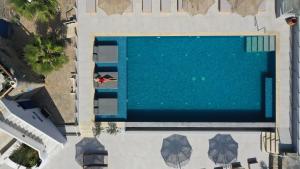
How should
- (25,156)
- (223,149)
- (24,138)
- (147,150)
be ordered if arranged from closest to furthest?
(24,138) < (25,156) < (223,149) < (147,150)

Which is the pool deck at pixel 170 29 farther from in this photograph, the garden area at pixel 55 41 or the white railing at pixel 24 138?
the white railing at pixel 24 138

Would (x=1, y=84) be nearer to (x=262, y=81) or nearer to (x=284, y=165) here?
(x=262, y=81)

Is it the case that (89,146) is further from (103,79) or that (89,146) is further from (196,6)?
(196,6)

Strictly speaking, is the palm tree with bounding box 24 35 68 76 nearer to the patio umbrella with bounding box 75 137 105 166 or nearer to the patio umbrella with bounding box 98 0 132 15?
the patio umbrella with bounding box 98 0 132 15

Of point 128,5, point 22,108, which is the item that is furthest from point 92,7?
point 22,108

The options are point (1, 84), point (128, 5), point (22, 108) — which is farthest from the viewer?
point (128, 5)

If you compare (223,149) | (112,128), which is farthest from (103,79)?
(223,149)
